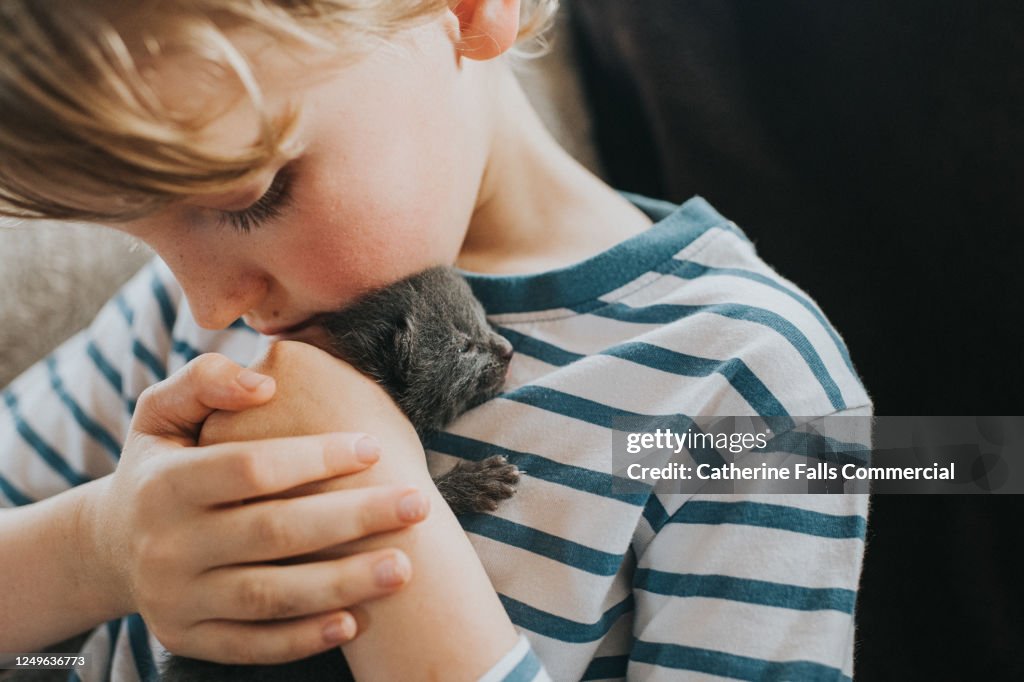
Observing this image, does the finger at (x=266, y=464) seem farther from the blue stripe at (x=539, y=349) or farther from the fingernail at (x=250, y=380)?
the blue stripe at (x=539, y=349)

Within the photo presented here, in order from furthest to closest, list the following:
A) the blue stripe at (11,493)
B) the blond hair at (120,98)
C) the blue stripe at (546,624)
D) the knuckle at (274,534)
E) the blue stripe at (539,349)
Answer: the blue stripe at (11,493) < the blue stripe at (539,349) < the blue stripe at (546,624) < the knuckle at (274,534) < the blond hair at (120,98)

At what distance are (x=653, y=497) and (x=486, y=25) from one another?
44 centimetres

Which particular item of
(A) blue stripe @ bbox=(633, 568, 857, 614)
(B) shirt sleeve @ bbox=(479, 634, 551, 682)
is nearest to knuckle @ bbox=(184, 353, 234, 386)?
(B) shirt sleeve @ bbox=(479, 634, 551, 682)

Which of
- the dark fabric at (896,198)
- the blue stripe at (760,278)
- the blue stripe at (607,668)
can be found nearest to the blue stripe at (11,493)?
the blue stripe at (607,668)

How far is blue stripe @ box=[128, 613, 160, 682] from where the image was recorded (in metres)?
0.86

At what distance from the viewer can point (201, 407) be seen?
0.69m

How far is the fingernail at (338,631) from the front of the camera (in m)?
0.61

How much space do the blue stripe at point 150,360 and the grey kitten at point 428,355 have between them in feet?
1.08

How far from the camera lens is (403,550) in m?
0.63

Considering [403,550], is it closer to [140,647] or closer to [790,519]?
[790,519]

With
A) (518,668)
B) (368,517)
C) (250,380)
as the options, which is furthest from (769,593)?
(250,380)

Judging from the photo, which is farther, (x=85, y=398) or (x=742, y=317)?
(x=85, y=398)

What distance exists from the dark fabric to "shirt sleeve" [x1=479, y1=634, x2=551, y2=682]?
19.3 inches

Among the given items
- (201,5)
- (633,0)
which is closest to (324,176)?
(201,5)
